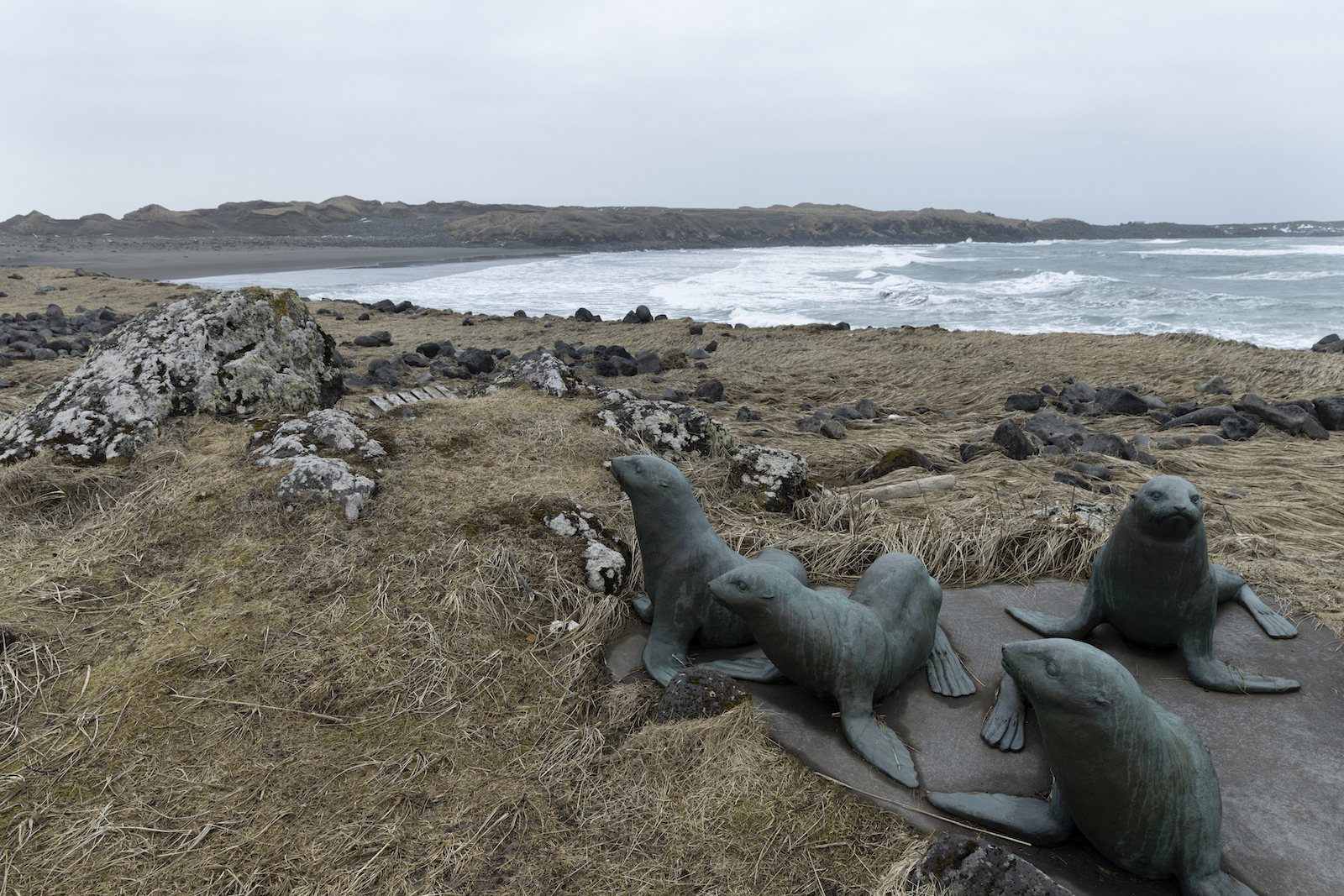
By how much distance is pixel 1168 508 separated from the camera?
2.89m

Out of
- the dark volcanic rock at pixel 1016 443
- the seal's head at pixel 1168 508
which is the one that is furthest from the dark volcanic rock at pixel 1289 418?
the seal's head at pixel 1168 508

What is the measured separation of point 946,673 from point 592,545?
196 cm

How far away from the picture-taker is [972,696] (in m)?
3.14

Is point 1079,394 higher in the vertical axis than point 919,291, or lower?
lower

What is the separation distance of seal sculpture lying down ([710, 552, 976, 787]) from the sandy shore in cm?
3286

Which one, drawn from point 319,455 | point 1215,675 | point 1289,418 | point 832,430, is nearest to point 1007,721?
point 1215,675

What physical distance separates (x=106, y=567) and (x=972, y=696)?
4.30 metres

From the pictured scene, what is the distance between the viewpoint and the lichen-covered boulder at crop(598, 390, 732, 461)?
573 cm

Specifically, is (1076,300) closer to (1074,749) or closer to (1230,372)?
(1230,372)

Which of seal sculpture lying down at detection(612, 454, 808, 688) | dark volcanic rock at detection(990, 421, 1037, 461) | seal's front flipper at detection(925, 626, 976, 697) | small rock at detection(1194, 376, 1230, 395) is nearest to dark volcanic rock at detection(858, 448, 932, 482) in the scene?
dark volcanic rock at detection(990, 421, 1037, 461)

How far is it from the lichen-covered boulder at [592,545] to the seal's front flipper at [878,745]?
153 cm

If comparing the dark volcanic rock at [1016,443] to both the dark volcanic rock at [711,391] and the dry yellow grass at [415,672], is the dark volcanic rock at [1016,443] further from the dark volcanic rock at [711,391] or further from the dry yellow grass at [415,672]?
the dark volcanic rock at [711,391]

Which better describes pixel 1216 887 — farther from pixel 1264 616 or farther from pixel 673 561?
pixel 673 561

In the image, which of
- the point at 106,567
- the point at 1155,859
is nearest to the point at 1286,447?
the point at 1155,859
